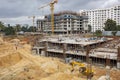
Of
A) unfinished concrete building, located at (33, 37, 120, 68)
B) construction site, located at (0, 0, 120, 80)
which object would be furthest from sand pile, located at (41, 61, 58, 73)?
unfinished concrete building, located at (33, 37, 120, 68)

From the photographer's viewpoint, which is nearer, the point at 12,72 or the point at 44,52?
the point at 12,72

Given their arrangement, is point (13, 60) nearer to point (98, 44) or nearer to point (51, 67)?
point (51, 67)

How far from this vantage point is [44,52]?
5247 centimetres

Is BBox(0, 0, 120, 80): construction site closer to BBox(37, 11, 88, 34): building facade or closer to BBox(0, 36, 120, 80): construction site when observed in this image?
BBox(0, 36, 120, 80): construction site

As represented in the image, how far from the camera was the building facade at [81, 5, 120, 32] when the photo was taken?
13785cm

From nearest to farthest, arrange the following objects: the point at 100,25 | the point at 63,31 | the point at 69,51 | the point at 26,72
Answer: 1. the point at 26,72
2. the point at 69,51
3. the point at 63,31
4. the point at 100,25

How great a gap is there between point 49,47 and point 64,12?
61.4m

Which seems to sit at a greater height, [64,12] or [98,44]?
[64,12]

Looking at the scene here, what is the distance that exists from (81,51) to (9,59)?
14.8m

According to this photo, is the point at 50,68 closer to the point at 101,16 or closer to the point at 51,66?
the point at 51,66

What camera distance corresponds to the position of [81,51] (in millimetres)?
44312

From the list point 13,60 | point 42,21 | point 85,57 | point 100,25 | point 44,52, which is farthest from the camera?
point 100,25

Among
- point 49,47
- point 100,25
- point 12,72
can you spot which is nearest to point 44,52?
point 49,47

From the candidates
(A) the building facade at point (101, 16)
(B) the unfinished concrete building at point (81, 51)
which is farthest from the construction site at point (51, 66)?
(A) the building facade at point (101, 16)
